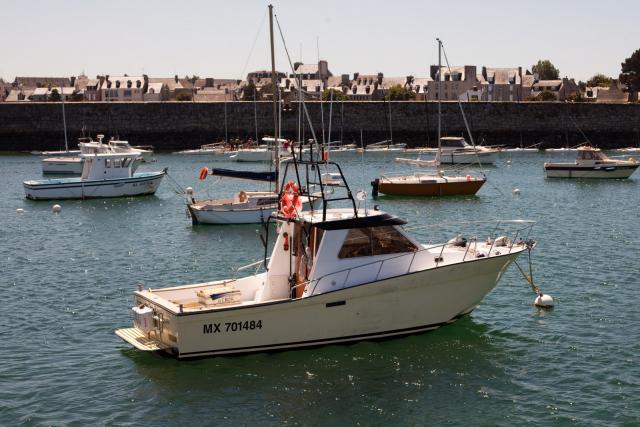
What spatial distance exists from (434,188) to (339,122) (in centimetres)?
4209

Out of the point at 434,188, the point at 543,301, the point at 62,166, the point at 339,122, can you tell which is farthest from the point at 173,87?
the point at 543,301

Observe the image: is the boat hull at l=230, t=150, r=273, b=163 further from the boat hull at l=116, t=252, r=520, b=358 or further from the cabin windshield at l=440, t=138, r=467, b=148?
the boat hull at l=116, t=252, r=520, b=358

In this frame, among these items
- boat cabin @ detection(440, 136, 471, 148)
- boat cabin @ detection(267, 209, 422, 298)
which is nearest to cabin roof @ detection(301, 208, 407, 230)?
boat cabin @ detection(267, 209, 422, 298)

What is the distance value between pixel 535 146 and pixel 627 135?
29.1 ft

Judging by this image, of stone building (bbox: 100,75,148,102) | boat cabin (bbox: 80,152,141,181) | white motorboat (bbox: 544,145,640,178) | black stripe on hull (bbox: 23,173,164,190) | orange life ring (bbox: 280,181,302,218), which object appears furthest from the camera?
stone building (bbox: 100,75,148,102)

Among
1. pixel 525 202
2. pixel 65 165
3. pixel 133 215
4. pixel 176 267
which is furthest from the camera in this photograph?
pixel 65 165

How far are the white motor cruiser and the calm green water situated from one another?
1.09ft

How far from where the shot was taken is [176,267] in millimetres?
25531

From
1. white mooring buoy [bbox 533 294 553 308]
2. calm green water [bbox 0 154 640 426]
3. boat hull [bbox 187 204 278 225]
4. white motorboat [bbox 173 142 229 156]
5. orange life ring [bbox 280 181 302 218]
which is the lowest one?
calm green water [bbox 0 154 640 426]

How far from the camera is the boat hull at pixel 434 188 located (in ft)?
139

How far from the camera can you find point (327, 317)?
15.8 metres

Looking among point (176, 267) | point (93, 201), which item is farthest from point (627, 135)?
point (176, 267)

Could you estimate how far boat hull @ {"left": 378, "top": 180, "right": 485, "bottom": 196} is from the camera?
42219 mm

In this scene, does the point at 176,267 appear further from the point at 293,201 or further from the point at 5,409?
the point at 5,409
